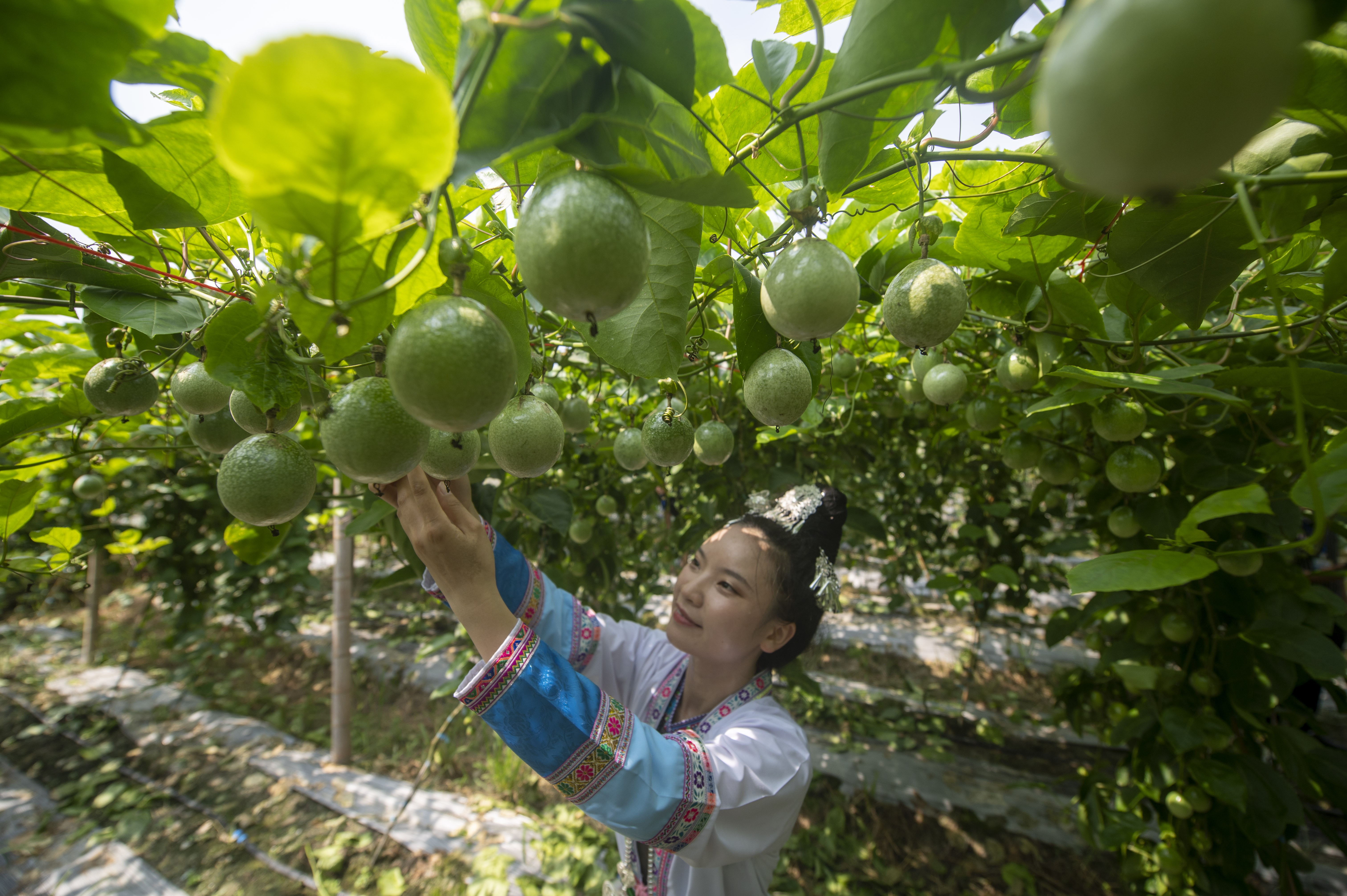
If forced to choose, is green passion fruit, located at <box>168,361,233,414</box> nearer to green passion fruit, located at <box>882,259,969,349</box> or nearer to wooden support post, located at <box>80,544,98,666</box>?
green passion fruit, located at <box>882,259,969,349</box>

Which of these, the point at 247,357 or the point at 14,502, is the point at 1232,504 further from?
the point at 14,502

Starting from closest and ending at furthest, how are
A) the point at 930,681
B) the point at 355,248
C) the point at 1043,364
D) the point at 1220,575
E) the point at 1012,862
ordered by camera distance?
the point at 355,248 → the point at 1043,364 → the point at 1220,575 → the point at 1012,862 → the point at 930,681

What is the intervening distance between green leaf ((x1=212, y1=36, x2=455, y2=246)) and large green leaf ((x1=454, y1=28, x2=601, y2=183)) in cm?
7

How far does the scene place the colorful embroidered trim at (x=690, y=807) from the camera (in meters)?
1.47

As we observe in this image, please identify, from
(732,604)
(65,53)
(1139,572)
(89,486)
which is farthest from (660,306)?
(89,486)

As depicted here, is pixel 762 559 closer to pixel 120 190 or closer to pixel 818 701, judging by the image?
pixel 120 190

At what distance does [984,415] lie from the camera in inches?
66.0

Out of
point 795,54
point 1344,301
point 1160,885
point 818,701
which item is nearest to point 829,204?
point 795,54

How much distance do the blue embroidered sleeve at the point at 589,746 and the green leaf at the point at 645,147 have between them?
107 centimetres

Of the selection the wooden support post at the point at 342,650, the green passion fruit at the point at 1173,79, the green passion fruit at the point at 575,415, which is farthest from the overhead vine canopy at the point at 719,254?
the wooden support post at the point at 342,650

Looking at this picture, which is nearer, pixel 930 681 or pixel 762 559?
pixel 762 559

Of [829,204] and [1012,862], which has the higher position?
[829,204]

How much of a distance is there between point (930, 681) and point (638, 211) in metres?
5.78

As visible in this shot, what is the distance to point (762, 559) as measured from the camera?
205cm
